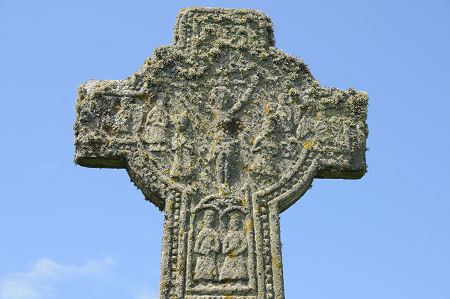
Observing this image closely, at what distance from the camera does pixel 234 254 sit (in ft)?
17.9

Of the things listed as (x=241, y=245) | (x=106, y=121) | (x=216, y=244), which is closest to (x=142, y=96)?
(x=106, y=121)

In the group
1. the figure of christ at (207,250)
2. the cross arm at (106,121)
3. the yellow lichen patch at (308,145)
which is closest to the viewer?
the figure of christ at (207,250)

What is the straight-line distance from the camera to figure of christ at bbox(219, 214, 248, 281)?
17.5 feet

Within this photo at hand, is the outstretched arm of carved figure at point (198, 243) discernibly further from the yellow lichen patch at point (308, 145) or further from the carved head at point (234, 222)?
the yellow lichen patch at point (308, 145)

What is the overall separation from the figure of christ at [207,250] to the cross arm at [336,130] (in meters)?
1.30

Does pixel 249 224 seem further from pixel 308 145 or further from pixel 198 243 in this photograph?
pixel 308 145

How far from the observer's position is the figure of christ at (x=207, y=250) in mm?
5320

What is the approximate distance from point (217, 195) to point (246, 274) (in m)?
0.81

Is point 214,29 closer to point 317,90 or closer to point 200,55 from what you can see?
point 200,55

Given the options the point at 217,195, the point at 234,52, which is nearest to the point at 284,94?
the point at 234,52

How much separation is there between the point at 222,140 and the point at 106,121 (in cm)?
117

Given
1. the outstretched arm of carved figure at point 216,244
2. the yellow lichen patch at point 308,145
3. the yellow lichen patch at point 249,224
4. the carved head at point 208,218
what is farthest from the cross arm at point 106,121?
the yellow lichen patch at point 308,145

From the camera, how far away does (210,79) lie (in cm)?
623

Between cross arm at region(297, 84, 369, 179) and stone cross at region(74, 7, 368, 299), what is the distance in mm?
11
